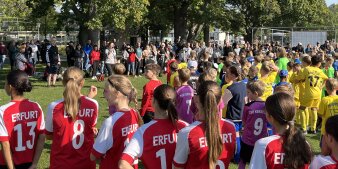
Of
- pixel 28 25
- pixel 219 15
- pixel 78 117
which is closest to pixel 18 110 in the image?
pixel 78 117

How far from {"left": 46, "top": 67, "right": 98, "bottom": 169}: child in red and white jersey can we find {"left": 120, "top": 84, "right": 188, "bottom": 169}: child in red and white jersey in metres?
0.86

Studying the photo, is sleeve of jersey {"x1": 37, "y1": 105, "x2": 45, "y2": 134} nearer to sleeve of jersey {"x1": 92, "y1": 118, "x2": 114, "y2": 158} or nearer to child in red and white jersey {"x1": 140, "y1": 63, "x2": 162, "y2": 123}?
sleeve of jersey {"x1": 92, "y1": 118, "x2": 114, "y2": 158}

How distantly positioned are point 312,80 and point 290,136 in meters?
7.10

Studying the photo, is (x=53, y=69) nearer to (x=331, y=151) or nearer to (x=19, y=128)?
(x=19, y=128)

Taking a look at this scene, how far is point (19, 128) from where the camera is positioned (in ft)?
14.5

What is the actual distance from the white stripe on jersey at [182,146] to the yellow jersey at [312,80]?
23.1ft

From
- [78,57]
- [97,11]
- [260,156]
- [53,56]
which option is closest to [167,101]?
[260,156]

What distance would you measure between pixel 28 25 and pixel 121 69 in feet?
178

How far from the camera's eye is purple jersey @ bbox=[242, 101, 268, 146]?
6.04m

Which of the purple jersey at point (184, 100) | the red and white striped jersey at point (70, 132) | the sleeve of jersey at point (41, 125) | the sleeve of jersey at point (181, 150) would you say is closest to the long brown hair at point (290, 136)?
the sleeve of jersey at point (181, 150)

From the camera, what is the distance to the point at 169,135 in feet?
12.8

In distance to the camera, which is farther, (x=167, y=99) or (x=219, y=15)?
(x=219, y=15)

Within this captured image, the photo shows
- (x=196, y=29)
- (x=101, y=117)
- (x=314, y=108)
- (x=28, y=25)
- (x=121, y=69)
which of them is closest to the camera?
(x=121, y=69)

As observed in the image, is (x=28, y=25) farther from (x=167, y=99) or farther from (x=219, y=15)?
(x=167, y=99)
